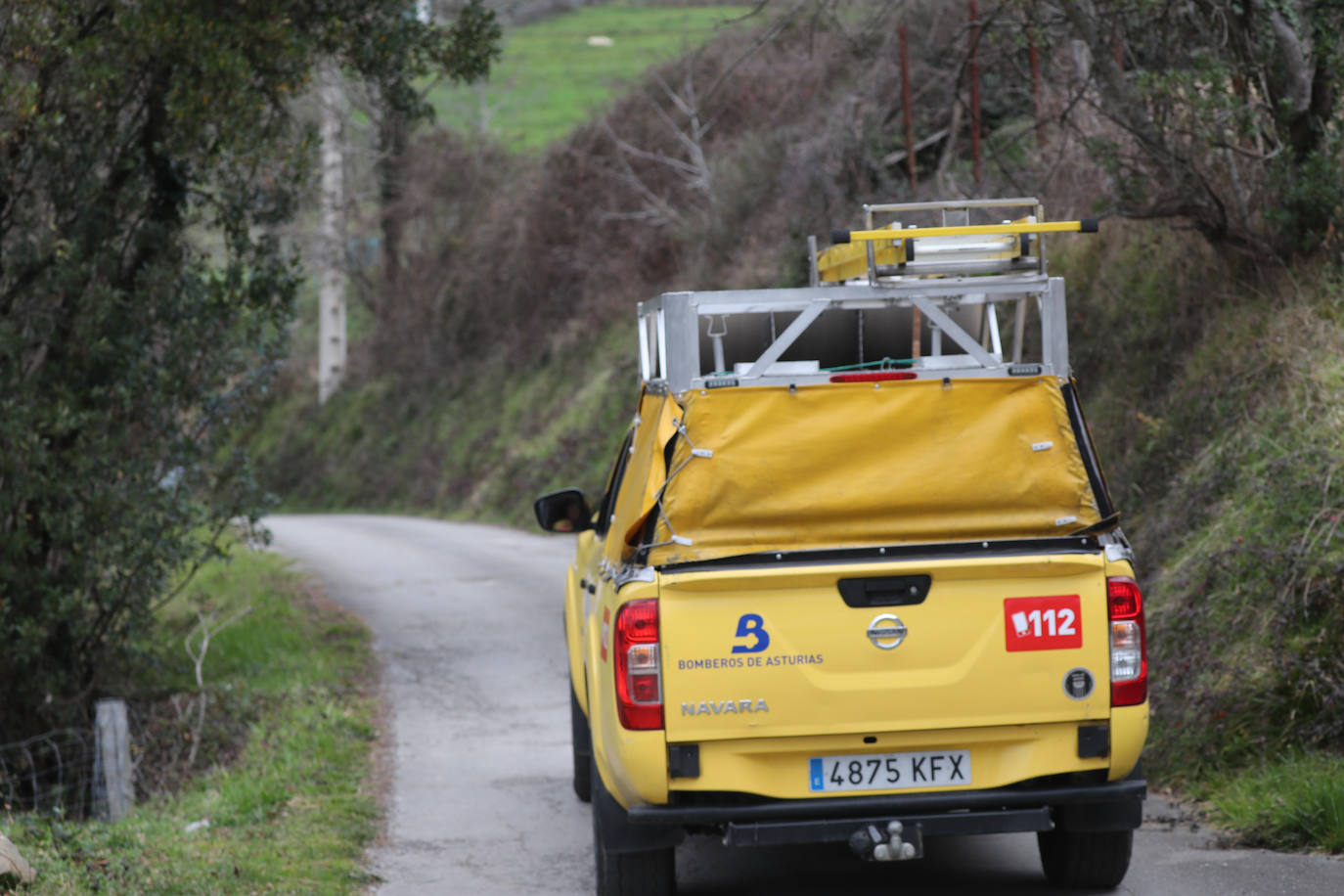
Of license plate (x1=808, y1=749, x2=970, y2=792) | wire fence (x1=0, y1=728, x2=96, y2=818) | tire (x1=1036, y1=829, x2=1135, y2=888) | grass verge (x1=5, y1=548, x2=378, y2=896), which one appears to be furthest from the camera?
wire fence (x1=0, y1=728, x2=96, y2=818)

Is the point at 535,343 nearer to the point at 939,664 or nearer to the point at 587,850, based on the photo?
the point at 587,850

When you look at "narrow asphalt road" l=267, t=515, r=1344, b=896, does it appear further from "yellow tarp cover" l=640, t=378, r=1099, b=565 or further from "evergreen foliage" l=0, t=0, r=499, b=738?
"evergreen foliage" l=0, t=0, r=499, b=738

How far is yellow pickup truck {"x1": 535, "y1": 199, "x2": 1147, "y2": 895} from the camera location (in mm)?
5262

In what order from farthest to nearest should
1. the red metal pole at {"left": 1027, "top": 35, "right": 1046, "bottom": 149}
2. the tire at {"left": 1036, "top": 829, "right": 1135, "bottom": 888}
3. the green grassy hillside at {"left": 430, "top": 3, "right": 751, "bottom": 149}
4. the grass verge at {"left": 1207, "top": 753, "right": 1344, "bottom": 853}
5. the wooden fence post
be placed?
the green grassy hillside at {"left": 430, "top": 3, "right": 751, "bottom": 149} → the red metal pole at {"left": 1027, "top": 35, "right": 1046, "bottom": 149} → the wooden fence post → the grass verge at {"left": 1207, "top": 753, "right": 1344, "bottom": 853} → the tire at {"left": 1036, "top": 829, "right": 1135, "bottom": 888}

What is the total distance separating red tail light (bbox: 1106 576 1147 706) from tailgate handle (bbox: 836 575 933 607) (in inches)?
25.9

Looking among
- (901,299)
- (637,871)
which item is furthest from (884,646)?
(901,299)

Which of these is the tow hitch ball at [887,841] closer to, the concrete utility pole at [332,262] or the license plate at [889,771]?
the license plate at [889,771]

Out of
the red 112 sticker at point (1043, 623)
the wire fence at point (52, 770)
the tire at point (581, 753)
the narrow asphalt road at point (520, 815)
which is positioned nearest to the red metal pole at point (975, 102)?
the narrow asphalt road at point (520, 815)

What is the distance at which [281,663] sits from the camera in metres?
12.8

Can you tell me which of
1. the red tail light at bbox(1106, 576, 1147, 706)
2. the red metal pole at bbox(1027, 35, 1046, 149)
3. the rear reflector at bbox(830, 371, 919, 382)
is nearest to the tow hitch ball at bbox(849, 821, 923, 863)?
the red tail light at bbox(1106, 576, 1147, 706)

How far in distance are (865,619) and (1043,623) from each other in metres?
0.62

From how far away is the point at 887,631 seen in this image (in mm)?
5285

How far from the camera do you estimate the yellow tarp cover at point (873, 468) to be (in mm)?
5527

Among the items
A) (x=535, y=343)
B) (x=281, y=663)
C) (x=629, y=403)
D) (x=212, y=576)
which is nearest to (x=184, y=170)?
(x=281, y=663)
